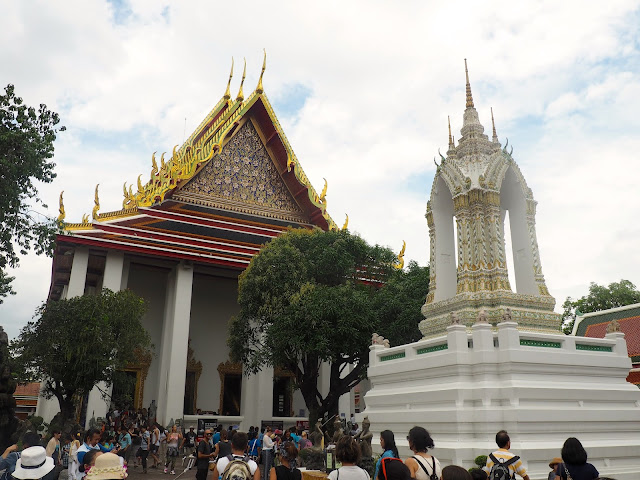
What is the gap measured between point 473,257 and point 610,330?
2.41m

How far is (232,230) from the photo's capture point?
2088 centimetres

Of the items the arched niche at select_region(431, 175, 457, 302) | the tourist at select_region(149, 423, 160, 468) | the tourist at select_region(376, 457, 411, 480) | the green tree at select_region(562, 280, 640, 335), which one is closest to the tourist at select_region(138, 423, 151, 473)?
the tourist at select_region(149, 423, 160, 468)

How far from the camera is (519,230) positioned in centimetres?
1017

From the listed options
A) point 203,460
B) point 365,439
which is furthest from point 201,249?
point 365,439

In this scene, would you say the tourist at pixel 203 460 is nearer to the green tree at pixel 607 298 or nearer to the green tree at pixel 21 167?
the green tree at pixel 21 167

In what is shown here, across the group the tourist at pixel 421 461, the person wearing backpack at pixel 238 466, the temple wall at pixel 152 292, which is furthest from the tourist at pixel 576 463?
the temple wall at pixel 152 292

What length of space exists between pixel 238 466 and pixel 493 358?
4.90 m

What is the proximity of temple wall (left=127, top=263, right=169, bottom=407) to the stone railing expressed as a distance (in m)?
14.4

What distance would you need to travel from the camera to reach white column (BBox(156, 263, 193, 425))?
17.8 meters

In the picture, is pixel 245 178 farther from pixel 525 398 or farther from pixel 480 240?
pixel 525 398

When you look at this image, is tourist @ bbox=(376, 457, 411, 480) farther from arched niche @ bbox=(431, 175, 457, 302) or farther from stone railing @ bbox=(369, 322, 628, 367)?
arched niche @ bbox=(431, 175, 457, 302)

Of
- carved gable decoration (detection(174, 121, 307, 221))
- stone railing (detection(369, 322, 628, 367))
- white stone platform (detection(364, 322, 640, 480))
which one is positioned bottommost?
white stone platform (detection(364, 322, 640, 480))

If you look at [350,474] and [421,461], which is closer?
[350,474]

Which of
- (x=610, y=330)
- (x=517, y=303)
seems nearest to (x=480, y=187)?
(x=517, y=303)
